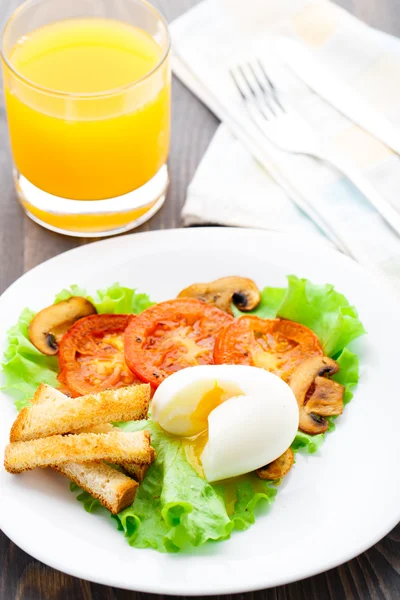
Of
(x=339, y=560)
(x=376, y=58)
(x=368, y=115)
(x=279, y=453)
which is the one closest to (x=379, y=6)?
(x=376, y=58)

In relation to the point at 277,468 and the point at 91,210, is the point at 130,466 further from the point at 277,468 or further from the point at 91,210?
the point at 91,210

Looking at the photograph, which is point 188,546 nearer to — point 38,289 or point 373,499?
point 373,499

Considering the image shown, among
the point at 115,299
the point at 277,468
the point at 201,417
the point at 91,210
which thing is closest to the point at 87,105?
the point at 91,210

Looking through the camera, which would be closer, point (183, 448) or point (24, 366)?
point (183, 448)

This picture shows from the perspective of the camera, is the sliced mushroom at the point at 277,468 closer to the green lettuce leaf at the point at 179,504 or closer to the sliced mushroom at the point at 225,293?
the green lettuce leaf at the point at 179,504

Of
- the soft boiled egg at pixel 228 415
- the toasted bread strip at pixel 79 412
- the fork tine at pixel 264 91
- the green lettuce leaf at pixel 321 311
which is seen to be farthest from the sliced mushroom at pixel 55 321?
the fork tine at pixel 264 91

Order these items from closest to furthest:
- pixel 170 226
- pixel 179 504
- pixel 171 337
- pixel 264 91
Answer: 1. pixel 179 504
2. pixel 171 337
3. pixel 170 226
4. pixel 264 91

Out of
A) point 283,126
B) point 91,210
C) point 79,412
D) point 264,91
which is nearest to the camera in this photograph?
point 79,412
